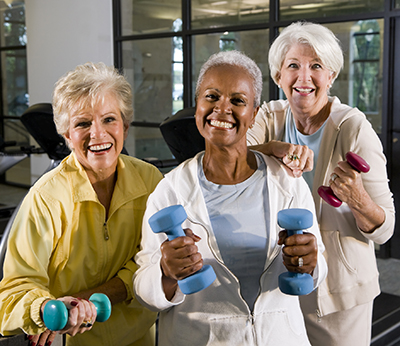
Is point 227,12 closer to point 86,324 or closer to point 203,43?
point 203,43

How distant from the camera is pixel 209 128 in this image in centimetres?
129

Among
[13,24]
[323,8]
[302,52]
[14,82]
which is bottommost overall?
[302,52]

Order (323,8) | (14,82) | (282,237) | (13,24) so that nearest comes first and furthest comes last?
(282,237) → (323,8) → (13,24) → (14,82)

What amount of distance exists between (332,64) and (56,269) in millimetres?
1100

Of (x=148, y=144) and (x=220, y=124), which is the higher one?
(x=220, y=124)

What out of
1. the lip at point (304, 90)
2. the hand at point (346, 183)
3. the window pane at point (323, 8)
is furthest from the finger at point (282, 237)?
the window pane at point (323, 8)

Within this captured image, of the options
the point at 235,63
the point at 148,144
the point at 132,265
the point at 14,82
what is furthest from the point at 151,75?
the point at 235,63

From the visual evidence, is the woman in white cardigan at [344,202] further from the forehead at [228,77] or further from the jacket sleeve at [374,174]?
the forehead at [228,77]

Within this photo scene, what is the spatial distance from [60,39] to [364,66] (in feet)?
14.5

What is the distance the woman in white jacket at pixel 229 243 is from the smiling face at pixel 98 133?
25 centimetres

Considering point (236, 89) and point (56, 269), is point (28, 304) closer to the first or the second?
point (56, 269)

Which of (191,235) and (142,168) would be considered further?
(142,168)

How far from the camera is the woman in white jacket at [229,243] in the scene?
49.9 inches

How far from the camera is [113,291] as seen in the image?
1.44m
